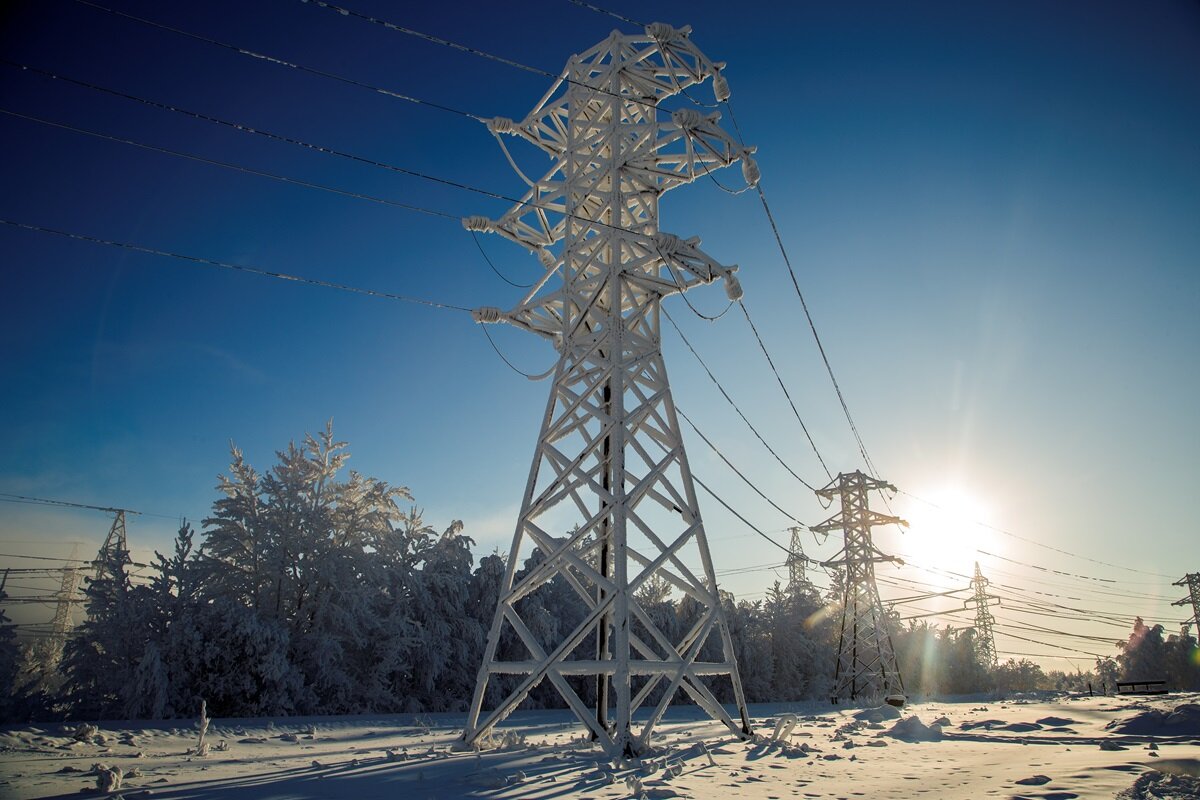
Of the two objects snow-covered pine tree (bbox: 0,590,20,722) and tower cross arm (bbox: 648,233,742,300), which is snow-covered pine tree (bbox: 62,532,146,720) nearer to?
snow-covered pine tree (bbox: 0,590,20,722)

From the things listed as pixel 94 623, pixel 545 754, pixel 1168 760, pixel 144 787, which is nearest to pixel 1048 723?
pixel 1168 760

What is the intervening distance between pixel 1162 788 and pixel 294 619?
85.2ft

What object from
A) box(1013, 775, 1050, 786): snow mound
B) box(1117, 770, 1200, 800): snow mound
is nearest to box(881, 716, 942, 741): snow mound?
box(1013, 775, 1050, 786): snow mound

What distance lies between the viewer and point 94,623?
65.8ft

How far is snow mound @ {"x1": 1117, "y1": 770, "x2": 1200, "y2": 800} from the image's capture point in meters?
4.54

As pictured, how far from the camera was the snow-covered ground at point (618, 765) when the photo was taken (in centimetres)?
515

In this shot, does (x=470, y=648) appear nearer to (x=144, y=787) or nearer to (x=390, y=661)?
(x=390, y=661)

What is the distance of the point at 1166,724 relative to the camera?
10.1m

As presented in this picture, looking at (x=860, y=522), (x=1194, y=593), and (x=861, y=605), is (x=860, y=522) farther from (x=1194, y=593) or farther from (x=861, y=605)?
(x=1194, y=593)

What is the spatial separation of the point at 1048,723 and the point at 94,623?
26.4m

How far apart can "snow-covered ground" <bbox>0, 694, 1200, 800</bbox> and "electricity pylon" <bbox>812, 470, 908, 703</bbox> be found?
20.8m

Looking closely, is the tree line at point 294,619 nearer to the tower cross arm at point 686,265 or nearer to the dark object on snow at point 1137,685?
the tower cross arm at point 686,265

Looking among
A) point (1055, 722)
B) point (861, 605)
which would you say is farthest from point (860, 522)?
point (1055, 722)

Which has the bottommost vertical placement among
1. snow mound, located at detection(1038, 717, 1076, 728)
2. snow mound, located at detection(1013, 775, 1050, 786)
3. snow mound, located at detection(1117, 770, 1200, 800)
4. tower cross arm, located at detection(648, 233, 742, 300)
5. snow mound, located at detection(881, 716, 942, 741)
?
snow mound, located at detection(1038, 717, 1076, 728)
